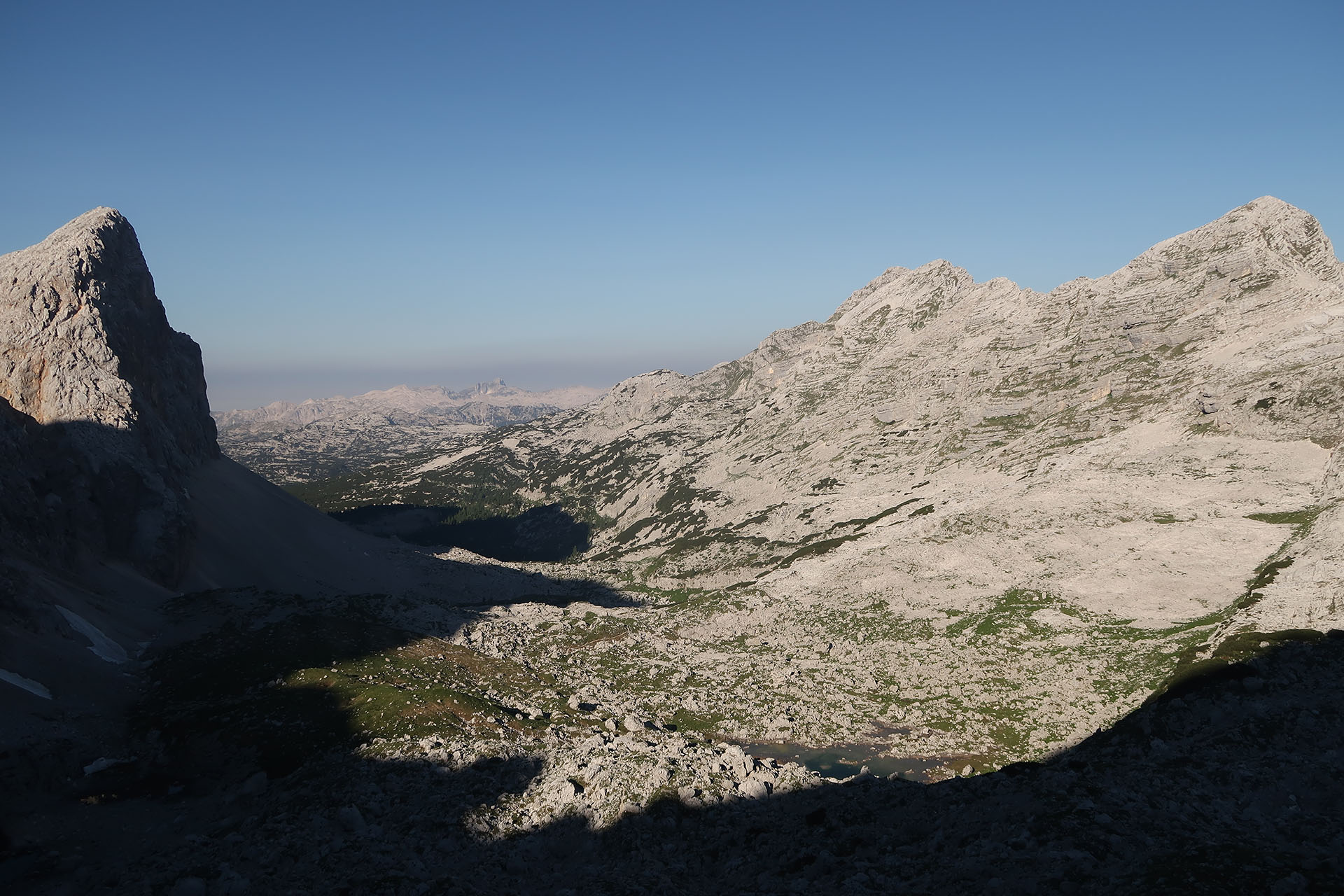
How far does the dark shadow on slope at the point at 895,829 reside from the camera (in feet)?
78.9

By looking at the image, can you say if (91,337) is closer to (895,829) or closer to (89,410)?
(89,410)

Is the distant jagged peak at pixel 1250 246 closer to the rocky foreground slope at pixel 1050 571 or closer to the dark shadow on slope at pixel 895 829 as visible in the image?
the rocky foreground slope at pixel 1050 571

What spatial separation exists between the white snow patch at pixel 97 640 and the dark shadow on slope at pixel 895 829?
29.6 metres

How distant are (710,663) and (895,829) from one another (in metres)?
53.1

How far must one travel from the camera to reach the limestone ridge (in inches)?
3401

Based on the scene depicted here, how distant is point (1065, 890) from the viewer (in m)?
22.1

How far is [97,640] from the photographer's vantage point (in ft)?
200

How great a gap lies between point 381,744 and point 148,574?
70.5 meters

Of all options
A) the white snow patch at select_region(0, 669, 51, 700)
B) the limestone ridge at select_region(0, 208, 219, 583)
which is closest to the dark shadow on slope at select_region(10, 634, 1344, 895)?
the white snow patch at select_region(0, 669, 51, 700)

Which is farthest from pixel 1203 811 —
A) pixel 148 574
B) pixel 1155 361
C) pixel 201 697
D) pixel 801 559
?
pixel 1155 361

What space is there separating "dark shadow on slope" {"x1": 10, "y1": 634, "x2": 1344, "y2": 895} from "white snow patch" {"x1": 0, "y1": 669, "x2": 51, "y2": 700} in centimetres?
1727

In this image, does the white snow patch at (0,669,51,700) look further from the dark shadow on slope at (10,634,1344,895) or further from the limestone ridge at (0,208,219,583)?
the limestone ridge at (0,208,219,583)

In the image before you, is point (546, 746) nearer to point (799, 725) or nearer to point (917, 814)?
point (917, 814)

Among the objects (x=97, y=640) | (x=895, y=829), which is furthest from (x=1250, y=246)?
(x=97, y=640)
